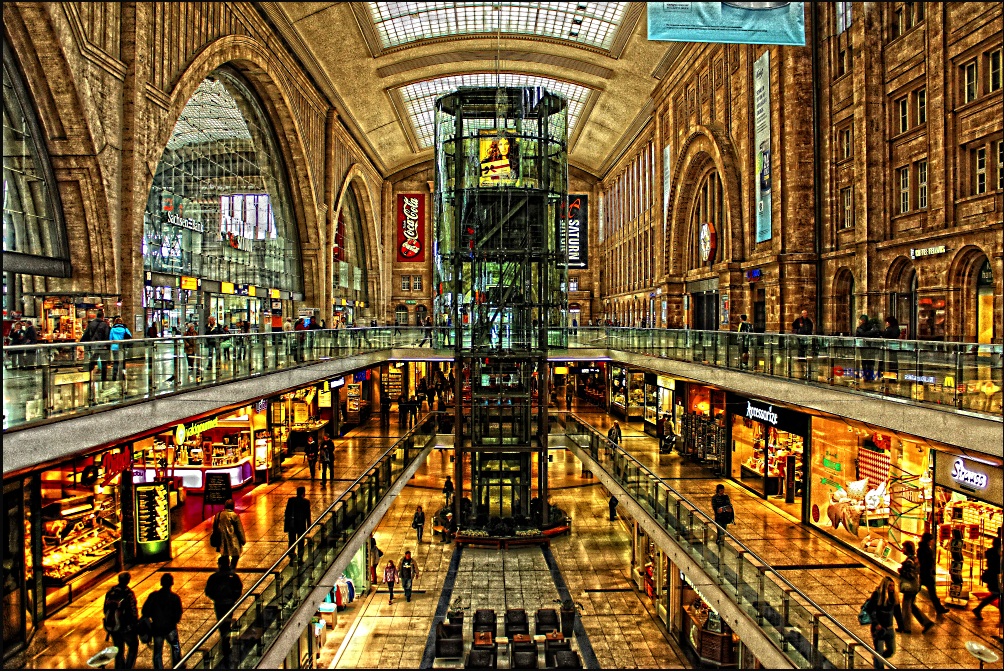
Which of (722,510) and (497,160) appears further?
(497,160)

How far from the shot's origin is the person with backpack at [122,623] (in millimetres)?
8031

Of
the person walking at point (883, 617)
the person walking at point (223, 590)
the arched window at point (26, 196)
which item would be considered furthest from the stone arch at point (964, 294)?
the arched window at point (26, 196)

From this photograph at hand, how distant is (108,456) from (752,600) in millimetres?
11364

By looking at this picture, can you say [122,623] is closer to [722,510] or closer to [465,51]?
[722,510]

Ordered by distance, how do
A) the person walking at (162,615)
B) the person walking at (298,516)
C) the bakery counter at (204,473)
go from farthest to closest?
the bakery counter at (204,473), the person walking at (298,516), the person walking at (162,615)

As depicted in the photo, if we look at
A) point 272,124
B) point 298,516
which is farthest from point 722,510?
point 272,124

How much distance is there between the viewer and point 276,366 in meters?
15.4

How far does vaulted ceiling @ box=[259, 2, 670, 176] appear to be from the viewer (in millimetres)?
32312

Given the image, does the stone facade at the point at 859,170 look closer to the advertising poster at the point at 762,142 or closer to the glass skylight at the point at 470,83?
the advertising poster at the point at 762,142

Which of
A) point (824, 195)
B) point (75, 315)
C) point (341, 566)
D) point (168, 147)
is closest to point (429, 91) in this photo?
point (168, 147)

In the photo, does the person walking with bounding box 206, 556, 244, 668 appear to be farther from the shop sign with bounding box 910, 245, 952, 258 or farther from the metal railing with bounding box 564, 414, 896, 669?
the shop sign with bounding box 910, 245, 952, 258

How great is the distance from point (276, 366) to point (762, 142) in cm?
1966

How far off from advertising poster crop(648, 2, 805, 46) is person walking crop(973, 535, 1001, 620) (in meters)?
9.23

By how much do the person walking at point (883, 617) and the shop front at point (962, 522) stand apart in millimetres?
2259
